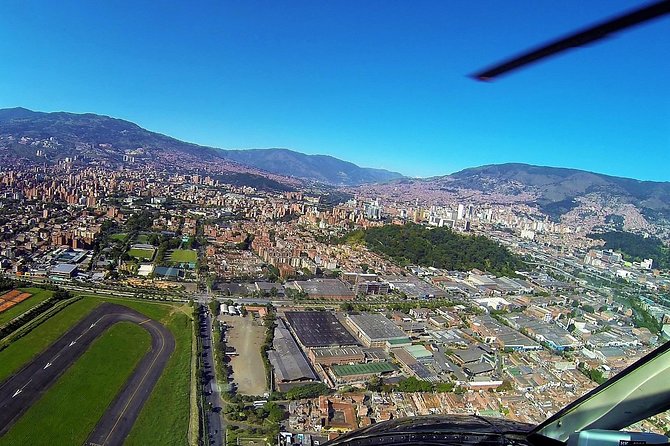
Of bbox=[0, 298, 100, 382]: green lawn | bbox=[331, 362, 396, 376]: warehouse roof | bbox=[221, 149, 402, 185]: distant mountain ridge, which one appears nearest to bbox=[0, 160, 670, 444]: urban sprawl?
bbox=[331, 362, 396, 376]: warehouse roof

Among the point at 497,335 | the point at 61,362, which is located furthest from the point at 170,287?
the point at 497,335

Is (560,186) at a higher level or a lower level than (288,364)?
higher

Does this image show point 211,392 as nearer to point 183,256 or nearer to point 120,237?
point 183,256

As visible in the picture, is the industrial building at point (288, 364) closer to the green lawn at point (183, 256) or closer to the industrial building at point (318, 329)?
the industrial building at point (318, 329)

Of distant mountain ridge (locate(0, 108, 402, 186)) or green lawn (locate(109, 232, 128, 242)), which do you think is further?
distant mountain ridge (locate(0, 108, 402, 186))

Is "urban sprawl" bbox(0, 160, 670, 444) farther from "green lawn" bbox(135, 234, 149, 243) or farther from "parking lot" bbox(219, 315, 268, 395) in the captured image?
"green lawn" bbox(135, 234, 149, 243)

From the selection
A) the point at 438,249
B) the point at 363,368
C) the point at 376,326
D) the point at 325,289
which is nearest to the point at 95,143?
the point at 438,249

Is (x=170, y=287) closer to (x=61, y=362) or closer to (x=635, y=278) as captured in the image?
(x=61, y=362)
